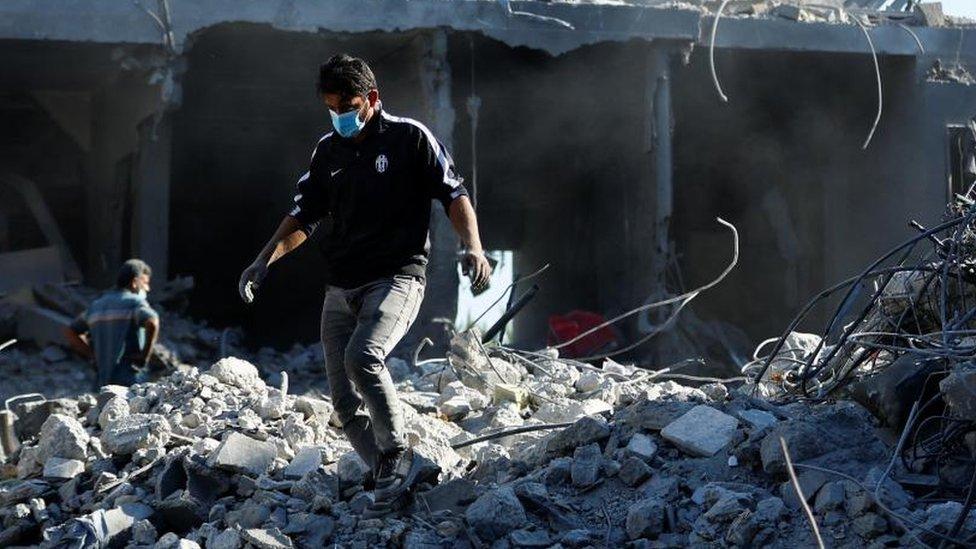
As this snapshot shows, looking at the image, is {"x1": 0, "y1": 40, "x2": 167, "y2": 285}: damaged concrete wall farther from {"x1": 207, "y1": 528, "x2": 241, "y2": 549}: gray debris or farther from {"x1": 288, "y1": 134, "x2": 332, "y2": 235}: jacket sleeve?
{"x1": 207, "y1": 528, "x2": 241, "y2": 549}: gray debris

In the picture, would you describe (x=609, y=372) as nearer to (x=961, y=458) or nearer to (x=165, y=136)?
(x=961, y=458)

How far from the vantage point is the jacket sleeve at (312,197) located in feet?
18.6

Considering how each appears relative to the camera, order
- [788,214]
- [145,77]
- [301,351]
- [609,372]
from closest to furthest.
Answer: [609,372] < [145,77] < [301,351] < [788,214]

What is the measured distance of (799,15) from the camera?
514 inches

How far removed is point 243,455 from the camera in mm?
6121

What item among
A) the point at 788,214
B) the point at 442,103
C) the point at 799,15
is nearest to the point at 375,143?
the point at 442,103

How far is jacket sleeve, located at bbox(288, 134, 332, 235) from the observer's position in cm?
567

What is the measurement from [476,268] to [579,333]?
7.04 meters

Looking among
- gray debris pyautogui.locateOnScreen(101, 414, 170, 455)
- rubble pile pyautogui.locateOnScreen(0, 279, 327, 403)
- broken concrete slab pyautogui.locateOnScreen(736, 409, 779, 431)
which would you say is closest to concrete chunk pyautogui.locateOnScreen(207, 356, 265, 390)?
gray debris pyautogui.locateOnScreen(101, 414, 170, 455)

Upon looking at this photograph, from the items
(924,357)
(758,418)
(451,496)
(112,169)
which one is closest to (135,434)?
(451,496)

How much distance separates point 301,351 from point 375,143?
7.31m

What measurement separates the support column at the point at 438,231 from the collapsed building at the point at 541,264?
0.09 feet

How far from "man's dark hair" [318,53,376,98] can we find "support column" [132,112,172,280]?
7.18m

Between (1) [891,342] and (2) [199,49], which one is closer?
(1) [891,342]
